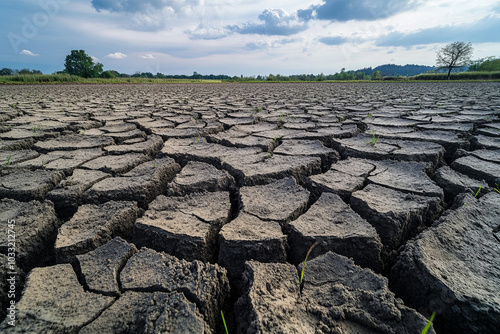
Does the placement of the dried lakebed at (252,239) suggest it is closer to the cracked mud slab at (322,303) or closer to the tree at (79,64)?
the cracked mud slab at (322,303)

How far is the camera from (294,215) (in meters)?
1.12

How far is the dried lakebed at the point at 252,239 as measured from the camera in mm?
669

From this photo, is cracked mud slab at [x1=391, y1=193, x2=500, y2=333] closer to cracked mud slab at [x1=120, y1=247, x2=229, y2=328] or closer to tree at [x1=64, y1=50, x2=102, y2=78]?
cracked mud slab at [x1=120, y1=247, x2=229, y2=328]

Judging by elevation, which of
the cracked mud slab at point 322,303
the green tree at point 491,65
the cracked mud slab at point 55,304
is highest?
the green tree at point 491,65

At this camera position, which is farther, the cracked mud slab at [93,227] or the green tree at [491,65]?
the green tree at [491,65]

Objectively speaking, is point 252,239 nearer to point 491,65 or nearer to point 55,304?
point 55,304

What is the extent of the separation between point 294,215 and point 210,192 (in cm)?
47

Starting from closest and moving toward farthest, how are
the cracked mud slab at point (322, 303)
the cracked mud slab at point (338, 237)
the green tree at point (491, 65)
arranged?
1. the cracked mud slab at point (322, 303)
2. the cracked mud slab at point (338, 237)
3. the green tree at point (491, 65)

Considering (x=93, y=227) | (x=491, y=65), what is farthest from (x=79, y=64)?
(x=491, y=65)

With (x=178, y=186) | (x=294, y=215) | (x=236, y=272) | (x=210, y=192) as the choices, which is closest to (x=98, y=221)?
(x=178, y=186)

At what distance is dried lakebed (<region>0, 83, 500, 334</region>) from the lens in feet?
2.19

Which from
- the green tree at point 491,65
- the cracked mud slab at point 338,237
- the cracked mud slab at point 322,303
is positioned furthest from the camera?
the green tree at point 491,65

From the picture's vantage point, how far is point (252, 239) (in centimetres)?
94

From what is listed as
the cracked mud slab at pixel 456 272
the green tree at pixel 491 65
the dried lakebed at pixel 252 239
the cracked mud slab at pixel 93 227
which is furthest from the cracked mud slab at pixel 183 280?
the green tree at pixel 491 65
